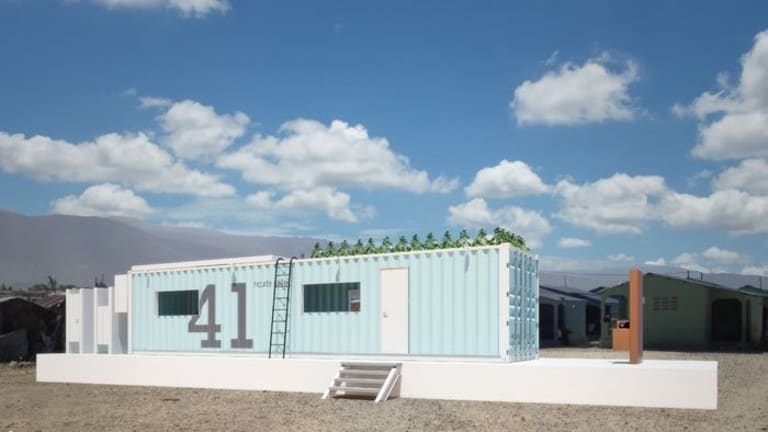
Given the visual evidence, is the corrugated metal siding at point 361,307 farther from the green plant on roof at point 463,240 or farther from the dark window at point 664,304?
the dark window at point 664,304

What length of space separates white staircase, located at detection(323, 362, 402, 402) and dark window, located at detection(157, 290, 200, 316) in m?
5.72

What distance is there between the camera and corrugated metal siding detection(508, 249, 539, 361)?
1734 cm

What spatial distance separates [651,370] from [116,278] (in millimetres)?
14894

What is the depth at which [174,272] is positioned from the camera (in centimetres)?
2222

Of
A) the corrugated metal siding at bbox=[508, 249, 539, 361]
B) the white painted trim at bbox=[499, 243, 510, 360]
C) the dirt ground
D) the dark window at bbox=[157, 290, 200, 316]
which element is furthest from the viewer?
the dark window at bbox=[157, 290, 200, 316]

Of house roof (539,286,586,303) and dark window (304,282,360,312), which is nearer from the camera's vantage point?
dark window (304,282,360,312)

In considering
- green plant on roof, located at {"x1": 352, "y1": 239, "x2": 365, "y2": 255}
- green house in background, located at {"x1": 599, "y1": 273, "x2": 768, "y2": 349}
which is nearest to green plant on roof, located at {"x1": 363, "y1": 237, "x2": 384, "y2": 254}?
green plant on roof, located at {"x1": 352, "y1": 239, "x2": 365, "y2": 255}

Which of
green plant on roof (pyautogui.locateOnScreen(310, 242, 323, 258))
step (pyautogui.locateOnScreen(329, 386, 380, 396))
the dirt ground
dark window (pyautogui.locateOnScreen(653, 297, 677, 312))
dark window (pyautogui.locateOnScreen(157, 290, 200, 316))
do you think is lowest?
the dirt ground

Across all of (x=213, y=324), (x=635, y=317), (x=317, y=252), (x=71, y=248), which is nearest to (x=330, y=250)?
(x=317, y=252)

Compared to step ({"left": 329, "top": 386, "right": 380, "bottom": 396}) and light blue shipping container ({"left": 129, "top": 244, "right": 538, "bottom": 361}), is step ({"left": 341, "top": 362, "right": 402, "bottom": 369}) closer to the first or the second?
step ({"left": 329, "top": 386, "right": 380, "bottom": 396})

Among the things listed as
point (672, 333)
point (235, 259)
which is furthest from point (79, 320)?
point (672, 333)

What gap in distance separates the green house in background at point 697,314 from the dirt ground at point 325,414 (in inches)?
617

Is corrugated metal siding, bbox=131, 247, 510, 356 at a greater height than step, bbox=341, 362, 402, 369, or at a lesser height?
greater

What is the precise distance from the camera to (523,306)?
60.1 ft
